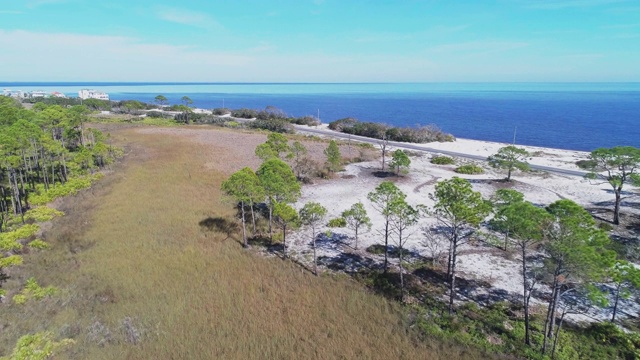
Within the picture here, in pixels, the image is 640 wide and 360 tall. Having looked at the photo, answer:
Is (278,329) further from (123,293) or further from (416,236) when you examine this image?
(416,236)

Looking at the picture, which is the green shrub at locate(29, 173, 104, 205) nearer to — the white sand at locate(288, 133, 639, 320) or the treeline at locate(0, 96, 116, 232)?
the treeline at locate(0, 96, 116, 232)

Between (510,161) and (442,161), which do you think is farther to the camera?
(442,161)

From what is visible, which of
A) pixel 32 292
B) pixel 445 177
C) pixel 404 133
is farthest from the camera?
pixel 404 133

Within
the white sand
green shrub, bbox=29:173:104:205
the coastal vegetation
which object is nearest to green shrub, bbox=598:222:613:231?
the white sand

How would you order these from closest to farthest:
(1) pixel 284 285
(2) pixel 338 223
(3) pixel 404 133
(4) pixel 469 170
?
(1) pixel 284 285 < (2) pixel 338 223 < (4) pixel 469 170 < (3) pixel 404 133

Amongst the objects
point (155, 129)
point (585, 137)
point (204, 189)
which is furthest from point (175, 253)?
point (585, 137)

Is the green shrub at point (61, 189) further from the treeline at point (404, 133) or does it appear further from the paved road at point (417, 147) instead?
the treeline at point (404, 133)

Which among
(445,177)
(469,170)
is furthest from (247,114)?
(445,177)

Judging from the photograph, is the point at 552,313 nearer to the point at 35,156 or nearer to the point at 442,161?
the point at 442,161
